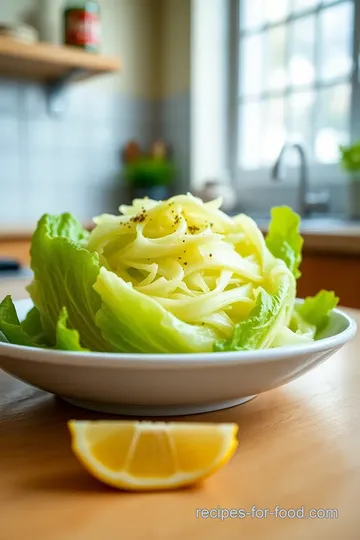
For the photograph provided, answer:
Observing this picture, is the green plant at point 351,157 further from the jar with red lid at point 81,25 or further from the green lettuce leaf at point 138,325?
the green lettuce leaf at point 138,325

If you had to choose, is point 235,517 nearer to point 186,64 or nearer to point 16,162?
point 16,162

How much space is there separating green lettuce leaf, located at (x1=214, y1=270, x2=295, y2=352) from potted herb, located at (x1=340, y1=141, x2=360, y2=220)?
70.2 inches

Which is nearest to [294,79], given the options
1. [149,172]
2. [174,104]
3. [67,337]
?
[174,104]

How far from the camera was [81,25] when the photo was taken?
2.82 m

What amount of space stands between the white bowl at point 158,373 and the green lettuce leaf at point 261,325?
0.11 ft

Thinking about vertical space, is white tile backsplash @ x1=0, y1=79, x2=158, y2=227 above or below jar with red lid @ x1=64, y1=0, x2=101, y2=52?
below

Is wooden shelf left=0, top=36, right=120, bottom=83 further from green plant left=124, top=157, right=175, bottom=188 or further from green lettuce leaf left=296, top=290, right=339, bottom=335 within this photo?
green lettuce leaf left=296, top=290, right=339, bottom=335

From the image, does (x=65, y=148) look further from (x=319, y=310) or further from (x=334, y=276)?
(x=319, y=310)

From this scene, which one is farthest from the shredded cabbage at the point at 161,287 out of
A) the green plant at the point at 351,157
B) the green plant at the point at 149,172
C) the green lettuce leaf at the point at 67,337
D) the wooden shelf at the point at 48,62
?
the green plant at the point at 149,172

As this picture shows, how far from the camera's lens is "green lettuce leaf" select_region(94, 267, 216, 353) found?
1.74 feet

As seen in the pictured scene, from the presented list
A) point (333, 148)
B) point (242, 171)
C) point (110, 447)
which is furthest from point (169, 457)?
point (242, 171)

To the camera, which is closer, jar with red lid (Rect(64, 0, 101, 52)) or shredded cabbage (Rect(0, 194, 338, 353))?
shredded cabbage (Rect(0, 194, 338, 353))

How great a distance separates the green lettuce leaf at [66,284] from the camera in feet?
1.86

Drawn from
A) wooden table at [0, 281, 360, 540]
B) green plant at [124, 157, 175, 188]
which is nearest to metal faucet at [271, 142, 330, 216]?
green plant at [124, 157, 175, 188]
